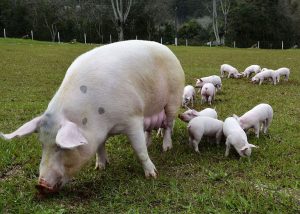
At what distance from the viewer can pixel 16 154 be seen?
243 inches

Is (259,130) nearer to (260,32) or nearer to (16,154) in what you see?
(16,154)

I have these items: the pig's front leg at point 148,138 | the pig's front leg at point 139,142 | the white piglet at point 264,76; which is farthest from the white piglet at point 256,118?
the white piglet at point 264,76

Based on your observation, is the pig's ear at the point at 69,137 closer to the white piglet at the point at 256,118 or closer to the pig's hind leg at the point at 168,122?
the pig's hind leg at the point at 168,122

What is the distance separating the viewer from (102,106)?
4.84 m

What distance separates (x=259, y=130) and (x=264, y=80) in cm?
790

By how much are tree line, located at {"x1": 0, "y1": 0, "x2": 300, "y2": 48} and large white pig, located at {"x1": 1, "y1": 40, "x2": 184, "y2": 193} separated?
131ft

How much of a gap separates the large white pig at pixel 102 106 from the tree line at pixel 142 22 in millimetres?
39867

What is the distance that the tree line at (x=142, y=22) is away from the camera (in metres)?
50.0

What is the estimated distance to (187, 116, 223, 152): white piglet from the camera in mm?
6277

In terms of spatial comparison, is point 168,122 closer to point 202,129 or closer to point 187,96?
point 202,129

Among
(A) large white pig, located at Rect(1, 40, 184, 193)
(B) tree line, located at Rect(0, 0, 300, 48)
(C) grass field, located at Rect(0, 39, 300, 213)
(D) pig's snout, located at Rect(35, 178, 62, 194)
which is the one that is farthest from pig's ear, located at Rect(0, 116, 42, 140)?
(B) tree line, located at Rect(0, 0, 300, 48)

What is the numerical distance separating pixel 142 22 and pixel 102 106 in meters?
50.3

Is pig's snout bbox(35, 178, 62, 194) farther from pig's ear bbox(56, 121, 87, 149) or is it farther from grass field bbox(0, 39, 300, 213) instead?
pig's ear bbox(56, 121, 87, 149)

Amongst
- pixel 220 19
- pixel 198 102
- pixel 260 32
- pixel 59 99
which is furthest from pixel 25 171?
pixel 220 19
